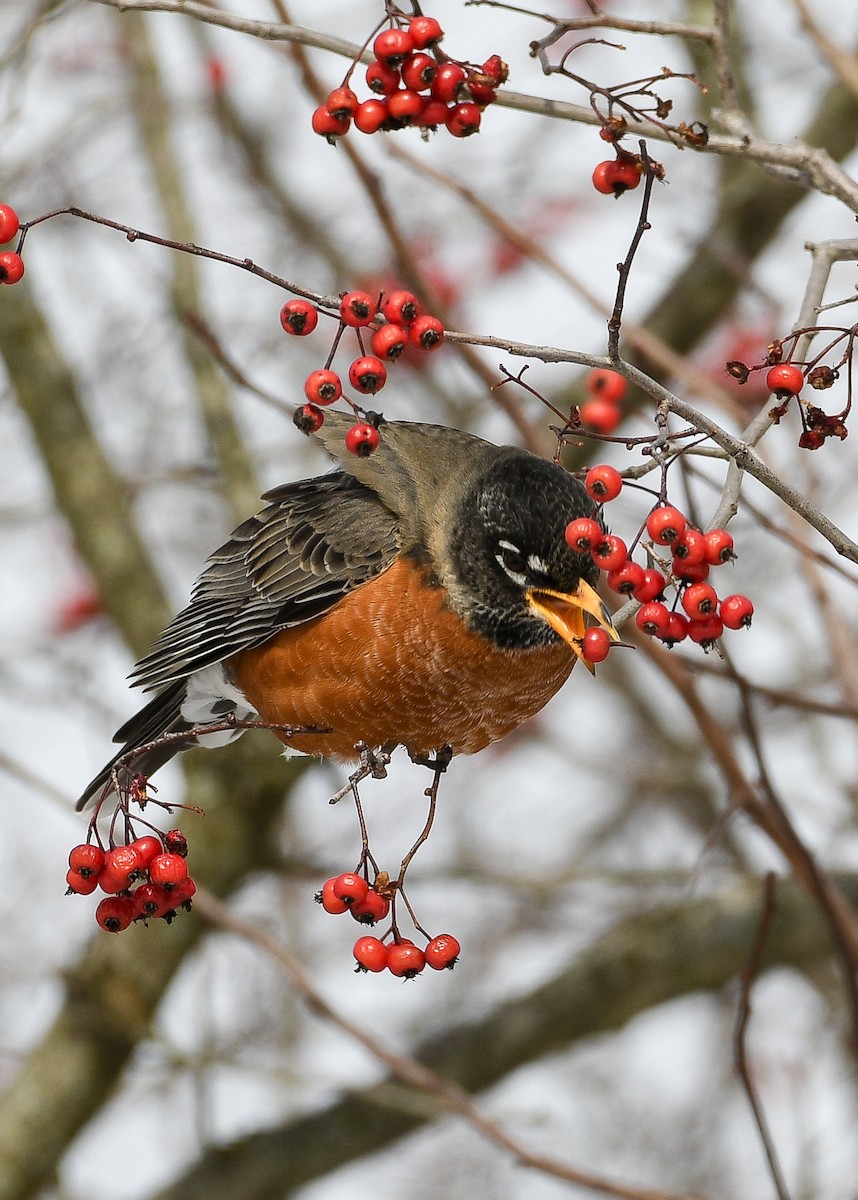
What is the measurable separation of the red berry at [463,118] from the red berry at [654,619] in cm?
89

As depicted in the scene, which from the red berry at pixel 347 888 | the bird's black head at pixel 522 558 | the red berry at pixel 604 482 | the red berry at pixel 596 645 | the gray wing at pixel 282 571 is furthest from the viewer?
the gray wing at pixel 282 571

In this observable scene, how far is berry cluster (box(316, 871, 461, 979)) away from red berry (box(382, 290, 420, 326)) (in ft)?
3.35

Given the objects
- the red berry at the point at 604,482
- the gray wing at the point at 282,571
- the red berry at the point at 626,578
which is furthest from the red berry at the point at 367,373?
the gray wing at the point at 282,571

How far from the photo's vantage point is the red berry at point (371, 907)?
8.66 ft

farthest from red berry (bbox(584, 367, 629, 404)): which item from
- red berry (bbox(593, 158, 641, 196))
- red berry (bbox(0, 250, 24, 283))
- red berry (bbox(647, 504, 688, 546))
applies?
red berry (bbox(0, 250, 24, 283))

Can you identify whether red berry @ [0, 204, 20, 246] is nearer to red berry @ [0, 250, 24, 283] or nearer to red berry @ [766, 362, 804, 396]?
red berry @ [0, 250, 24, 283]

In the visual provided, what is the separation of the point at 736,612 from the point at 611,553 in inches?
10.1

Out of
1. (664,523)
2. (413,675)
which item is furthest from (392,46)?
(413,675)

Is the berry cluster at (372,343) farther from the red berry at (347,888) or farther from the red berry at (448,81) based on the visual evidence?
the red berry at (347,888)

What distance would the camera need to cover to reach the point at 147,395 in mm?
7141

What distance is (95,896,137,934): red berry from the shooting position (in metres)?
2.53

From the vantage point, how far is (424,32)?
2309 mm

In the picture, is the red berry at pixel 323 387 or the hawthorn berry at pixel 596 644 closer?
the red berry at pixel 323 387

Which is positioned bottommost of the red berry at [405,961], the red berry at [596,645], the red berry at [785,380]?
the red berry at [405,961]
